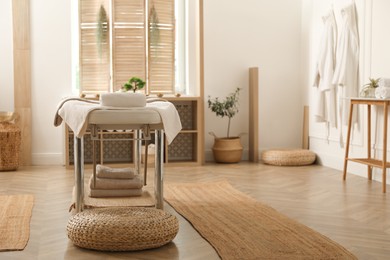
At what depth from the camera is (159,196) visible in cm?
449

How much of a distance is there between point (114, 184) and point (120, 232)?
143 cm


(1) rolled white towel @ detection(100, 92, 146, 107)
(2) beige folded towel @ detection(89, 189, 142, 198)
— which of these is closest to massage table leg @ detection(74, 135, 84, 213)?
(1) rolled white towel @ detection(100, 92, 146, 107)

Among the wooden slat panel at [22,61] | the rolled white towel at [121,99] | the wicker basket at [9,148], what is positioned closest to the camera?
the rolled white towel at [121,99]

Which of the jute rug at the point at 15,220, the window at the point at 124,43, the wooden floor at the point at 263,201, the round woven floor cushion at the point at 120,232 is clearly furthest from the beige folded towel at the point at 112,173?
the window at the point at 124,43

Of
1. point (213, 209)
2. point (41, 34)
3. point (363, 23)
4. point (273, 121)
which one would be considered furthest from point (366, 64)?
point (41, 34)

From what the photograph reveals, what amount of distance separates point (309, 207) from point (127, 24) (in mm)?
3636

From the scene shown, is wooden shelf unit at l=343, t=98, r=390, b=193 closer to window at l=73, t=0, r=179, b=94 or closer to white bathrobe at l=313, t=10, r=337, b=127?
white bathrobe at l=313, t=10, r=337, b=127

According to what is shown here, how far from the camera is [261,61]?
7910 millimetres

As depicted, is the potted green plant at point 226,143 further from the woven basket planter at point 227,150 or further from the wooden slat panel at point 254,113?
the wooden slat panel at point 254,113

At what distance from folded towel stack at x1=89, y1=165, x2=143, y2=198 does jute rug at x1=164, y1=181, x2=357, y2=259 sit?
34cm

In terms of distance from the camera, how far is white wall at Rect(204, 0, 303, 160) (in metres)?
7.77

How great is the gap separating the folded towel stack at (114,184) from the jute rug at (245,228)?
0.34 m

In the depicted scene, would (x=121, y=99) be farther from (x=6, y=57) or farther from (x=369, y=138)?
(x=6, y=57)

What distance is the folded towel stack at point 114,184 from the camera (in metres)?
4.82
